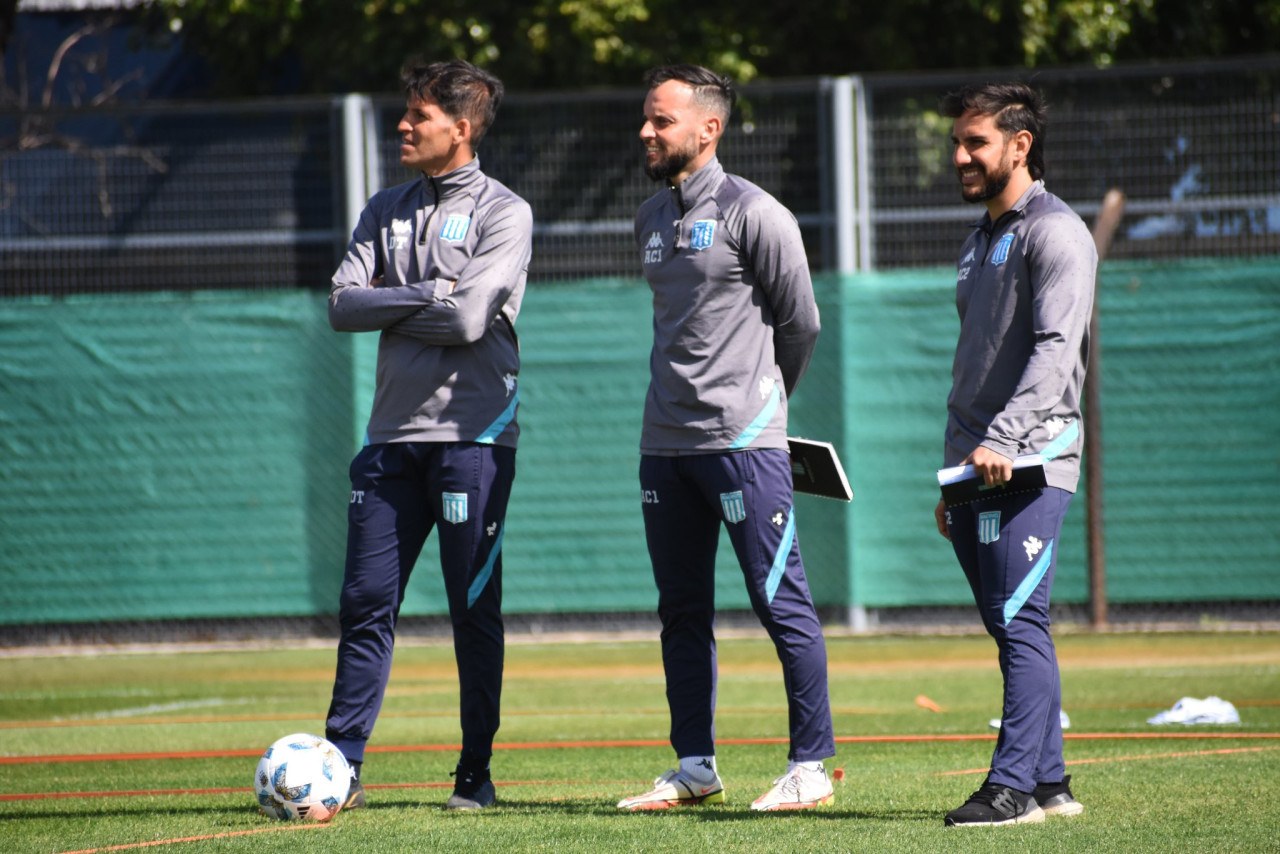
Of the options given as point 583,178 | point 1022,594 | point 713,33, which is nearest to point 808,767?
point 1022,594

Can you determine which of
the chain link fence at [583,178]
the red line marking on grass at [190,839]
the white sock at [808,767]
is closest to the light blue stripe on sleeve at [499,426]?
the red line marking on grass at [190,839]

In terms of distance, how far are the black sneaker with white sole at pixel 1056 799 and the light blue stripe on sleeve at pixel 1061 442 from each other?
37.0 inches

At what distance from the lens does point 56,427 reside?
11328 millimetres

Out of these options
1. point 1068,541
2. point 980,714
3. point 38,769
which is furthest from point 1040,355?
point 1068,541

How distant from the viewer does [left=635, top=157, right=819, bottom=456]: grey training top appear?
4.62 meters

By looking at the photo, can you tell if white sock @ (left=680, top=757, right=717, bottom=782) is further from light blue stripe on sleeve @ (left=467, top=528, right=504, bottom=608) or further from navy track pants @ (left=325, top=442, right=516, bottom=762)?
light blue stripe on sleeve @ (left=467, top=528, right=504, bottom=608)

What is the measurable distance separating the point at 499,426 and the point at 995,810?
187cm

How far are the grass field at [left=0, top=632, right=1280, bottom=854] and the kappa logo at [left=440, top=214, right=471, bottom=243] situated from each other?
178cm

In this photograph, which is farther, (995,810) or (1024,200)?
(1024,200)

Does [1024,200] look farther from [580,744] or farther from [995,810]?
[580,744]

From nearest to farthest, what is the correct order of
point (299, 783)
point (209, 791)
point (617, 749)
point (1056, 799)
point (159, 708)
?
point (1056, 799), point (299, 783), point (209, 791), point (617, 749), point (159, 708)

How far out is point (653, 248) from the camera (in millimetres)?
4785

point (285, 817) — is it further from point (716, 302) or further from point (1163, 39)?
point (1163, 39)

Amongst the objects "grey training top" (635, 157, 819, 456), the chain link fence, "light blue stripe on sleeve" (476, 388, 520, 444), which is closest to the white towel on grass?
"grey training top" (635, 157, 819, 456)
